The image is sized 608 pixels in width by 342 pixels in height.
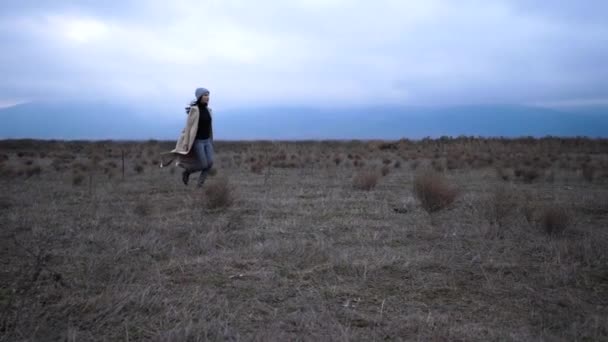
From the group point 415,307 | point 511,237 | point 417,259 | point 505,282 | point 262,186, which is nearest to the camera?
point 415,307

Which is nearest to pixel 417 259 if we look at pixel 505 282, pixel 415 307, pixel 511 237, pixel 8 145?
pixel 505 282

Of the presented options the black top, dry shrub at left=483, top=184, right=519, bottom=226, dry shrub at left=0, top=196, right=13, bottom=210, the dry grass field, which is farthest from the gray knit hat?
dry shrub at left=483, top=184, right=519, bottom=226

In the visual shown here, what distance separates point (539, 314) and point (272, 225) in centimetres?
339

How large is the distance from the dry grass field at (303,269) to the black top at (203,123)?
1.97 m

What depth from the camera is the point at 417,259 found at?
182 inches

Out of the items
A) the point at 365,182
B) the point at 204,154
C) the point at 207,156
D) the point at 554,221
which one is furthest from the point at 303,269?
the point at 365,182

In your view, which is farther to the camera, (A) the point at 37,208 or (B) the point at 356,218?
(A) the point at 37,208

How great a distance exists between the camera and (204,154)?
932 cm

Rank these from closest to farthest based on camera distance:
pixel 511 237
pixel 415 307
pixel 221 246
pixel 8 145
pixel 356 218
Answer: pixel 415 307
pixel 221 246
pixel 511 237
pixel 356 218
pixel 8 145

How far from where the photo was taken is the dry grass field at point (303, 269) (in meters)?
A: 3.16

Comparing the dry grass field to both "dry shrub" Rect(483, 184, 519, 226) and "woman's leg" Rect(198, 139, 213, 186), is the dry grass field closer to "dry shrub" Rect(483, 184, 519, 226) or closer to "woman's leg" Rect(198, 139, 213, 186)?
"dry shrub" Rect(483, 184, 519, 226)

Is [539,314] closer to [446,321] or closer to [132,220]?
[446,321]

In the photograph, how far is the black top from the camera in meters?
9.27

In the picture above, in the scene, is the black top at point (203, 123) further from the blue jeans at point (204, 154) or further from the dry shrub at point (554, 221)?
the dry shrub at point (554, 221)
